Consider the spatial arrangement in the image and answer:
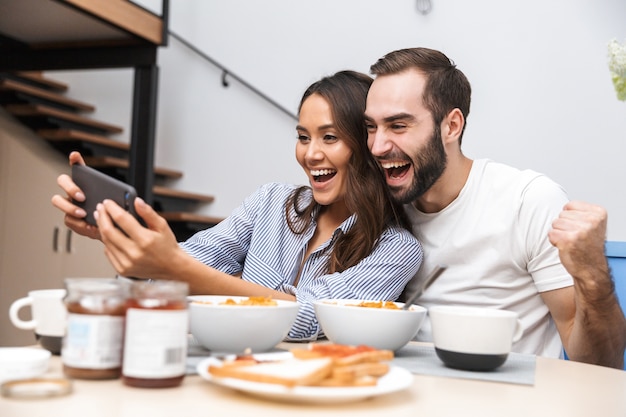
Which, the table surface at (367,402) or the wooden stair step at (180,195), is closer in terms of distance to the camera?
the table surface at (367,402)

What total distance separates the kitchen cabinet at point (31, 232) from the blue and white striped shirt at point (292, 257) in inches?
97.0

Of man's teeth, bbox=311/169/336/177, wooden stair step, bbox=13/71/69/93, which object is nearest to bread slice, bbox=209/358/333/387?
man's teeth, bbox=311/169/336/177

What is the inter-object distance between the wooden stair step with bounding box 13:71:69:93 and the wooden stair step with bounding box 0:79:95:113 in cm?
6

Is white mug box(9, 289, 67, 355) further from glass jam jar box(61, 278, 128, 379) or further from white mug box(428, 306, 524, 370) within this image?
white mug box(428, 306, 524, 370)

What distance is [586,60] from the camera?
3.00 meters

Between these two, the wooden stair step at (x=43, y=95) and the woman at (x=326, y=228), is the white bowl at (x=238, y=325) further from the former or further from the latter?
the wooden stair step at (x=43, y=95)

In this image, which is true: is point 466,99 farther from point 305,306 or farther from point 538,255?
point 305,306

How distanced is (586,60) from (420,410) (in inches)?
103

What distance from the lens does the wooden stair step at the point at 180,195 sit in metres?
4.11

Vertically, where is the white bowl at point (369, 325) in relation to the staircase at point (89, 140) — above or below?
below

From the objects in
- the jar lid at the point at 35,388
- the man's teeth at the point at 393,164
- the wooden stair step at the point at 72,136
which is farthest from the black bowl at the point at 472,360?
the wooden stair step at the point at 72,136

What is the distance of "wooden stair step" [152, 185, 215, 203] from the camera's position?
13.5 feet

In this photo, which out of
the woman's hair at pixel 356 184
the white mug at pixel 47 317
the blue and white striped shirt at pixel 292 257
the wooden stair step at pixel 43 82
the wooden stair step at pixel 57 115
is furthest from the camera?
the wooden stair step at pixel 43 82

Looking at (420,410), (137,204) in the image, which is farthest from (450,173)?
(420,410)
